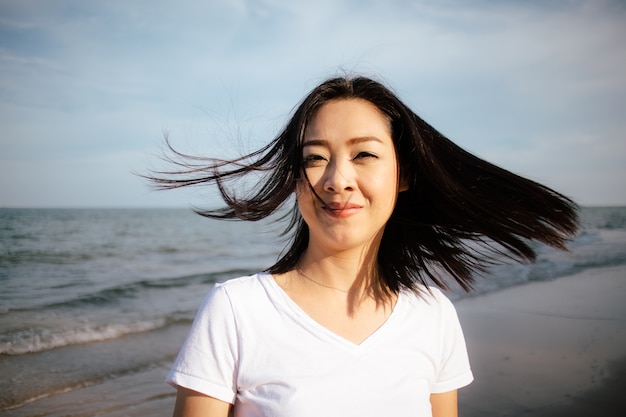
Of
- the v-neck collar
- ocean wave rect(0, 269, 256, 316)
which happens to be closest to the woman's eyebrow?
the v-neck collar

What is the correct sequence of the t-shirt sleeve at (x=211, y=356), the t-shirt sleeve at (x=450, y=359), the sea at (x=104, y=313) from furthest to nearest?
the sea at (x=104, y=313)
the t-shirt sleeve at (x=450, y=359)
the t-shirt sleeve at (x=211, y=356)

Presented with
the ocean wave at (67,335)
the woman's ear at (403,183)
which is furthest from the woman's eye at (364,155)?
the ocean wave at (67,335)

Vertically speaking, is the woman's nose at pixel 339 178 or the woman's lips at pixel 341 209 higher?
the woman's nose at pixel 339 178

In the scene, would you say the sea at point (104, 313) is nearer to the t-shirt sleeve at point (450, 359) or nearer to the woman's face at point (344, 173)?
the t-shirt sleeve at point (450, 359)

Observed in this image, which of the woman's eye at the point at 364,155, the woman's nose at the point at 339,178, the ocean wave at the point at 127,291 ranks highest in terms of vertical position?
the woman's eye at the point at 364,155

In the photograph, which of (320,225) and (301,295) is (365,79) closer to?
(320,225)

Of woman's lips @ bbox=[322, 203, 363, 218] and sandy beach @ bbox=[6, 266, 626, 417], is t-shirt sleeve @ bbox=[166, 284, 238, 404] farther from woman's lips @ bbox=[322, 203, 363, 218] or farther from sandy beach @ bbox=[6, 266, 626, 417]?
sandy beach @ bbox=[6, 266, 626, 417]

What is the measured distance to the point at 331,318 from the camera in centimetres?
212

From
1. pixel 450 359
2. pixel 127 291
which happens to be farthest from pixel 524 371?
pixel 127 291

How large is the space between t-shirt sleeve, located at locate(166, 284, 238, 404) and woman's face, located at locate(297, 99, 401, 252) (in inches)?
20.9

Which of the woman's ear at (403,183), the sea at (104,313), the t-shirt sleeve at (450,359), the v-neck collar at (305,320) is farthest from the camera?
the sea at (104,313)

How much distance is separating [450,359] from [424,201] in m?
0.74

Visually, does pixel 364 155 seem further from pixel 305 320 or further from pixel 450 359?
pixel 450 359

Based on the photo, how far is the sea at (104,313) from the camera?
5504 mm
